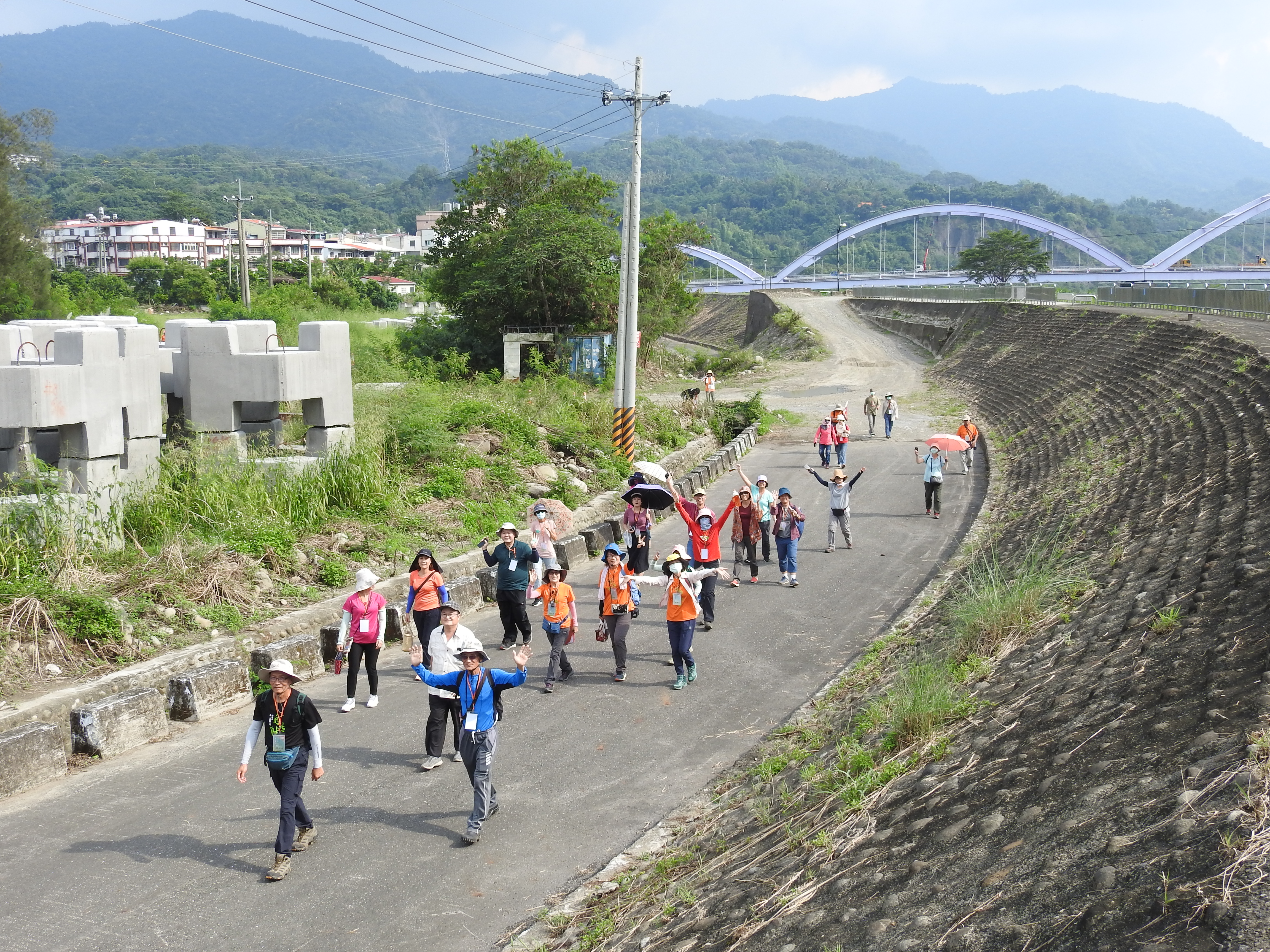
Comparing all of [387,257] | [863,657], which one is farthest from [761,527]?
[387,257]

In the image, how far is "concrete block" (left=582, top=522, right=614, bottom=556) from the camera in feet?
55.4

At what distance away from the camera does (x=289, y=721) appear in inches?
286

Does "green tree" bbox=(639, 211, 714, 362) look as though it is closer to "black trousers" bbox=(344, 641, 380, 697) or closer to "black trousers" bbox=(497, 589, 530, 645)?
"black trousers" bbox=(497, 589, 530, 645)

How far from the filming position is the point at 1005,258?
7175 cm

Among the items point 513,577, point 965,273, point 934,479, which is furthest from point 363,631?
point 965,273

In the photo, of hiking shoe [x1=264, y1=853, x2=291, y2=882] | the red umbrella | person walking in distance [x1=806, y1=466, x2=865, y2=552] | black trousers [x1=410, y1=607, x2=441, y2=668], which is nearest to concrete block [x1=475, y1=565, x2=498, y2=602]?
black trousers [x1=410, y1=607, x2=441, y2=668]

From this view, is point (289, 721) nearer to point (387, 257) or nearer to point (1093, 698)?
point (1093, 698)

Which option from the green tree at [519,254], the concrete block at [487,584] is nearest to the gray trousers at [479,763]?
the concrete block at [487,584]

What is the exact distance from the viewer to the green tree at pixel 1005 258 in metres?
71.6

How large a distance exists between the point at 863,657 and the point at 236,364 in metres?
10.5

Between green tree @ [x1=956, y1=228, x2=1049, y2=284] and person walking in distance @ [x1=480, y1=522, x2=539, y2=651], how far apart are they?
66.2 m

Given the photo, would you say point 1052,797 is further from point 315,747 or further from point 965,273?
point 965,273

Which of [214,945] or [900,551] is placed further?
[900,551]

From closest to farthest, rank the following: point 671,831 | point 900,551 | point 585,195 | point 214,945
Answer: point 214,945 → point 671,831 → point 900,551 → point 585,195
